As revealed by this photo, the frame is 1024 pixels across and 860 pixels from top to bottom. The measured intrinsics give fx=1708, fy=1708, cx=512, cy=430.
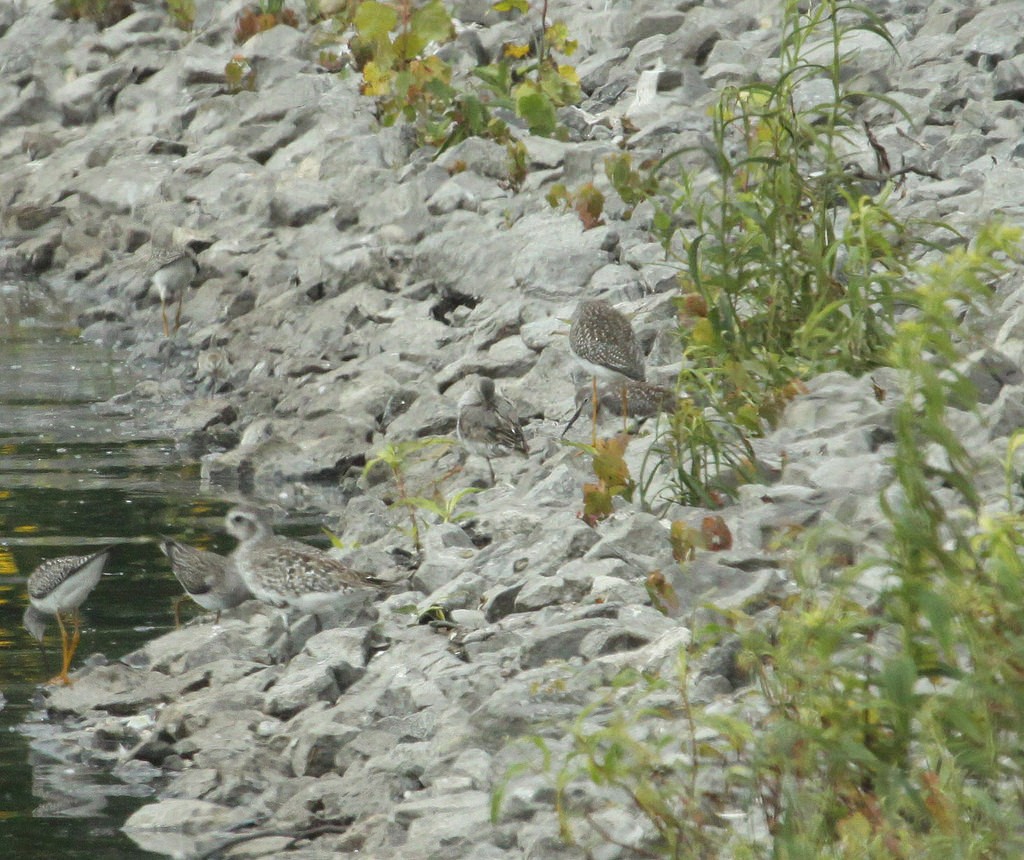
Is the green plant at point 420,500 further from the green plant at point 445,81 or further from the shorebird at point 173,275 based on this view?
the shorebird at point 173,275

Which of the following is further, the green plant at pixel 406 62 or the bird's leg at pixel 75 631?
the green plant at pixel 406 62

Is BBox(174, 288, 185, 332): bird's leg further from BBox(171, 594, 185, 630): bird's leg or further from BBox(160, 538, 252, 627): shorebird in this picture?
BBox(160, 538, 252, 627): shorebird

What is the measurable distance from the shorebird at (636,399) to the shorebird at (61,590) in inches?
117

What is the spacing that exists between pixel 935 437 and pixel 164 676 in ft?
15.7

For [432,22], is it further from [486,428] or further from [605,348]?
[605,348]

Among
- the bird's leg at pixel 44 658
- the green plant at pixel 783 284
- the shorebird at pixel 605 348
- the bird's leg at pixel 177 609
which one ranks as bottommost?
the bird's leg at pixel 177 609

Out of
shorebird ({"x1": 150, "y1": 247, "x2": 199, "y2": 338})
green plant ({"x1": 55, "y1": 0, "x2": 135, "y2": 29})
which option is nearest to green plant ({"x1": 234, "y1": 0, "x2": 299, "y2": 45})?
green plant ({"x1": 55, "y1": 0, "x2": 135, "y2": 29})

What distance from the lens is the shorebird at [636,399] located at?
945 cm

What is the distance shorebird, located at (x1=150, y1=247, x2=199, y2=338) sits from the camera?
1628 centimetres

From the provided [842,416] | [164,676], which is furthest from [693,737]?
[164,676]

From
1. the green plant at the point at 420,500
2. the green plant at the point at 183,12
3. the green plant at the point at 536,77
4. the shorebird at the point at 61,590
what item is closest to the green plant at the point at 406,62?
the green plant at the point at 536,77

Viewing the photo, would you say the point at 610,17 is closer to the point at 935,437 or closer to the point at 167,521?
the point at 167,521

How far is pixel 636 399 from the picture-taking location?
31.7 ft

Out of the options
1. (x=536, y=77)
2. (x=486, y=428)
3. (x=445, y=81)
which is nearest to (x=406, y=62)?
(x=445, y=81)
